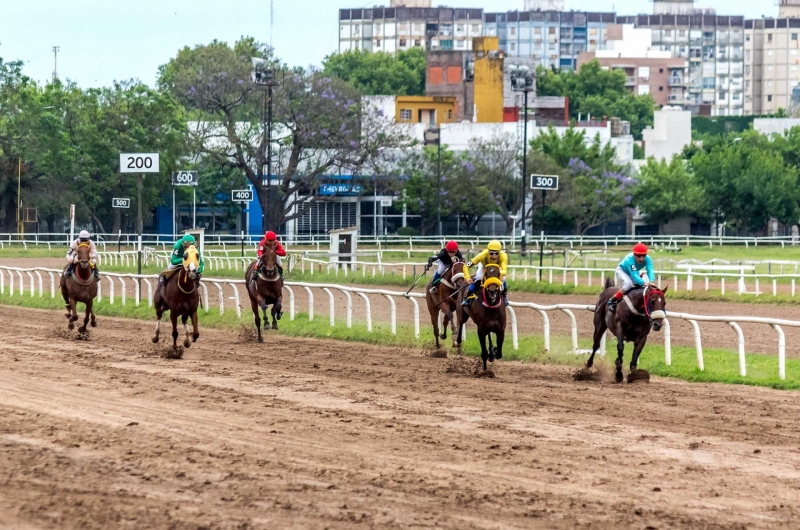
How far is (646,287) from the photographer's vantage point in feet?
49.6

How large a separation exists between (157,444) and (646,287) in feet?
23.1

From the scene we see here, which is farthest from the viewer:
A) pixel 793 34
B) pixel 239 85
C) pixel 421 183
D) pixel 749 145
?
pixel 793 34

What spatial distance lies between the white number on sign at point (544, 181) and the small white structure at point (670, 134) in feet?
198

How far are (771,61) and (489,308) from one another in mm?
176105

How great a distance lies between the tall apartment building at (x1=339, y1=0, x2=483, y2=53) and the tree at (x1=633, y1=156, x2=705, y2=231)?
10693cm

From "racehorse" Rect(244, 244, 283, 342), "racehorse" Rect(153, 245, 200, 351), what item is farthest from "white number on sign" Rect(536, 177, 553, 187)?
"racehorse" Rect(153, 245, 200, 351)

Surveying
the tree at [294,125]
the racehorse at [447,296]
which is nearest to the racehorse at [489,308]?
the racehorse at [447,296]

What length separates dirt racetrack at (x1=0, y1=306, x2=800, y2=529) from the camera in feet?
25.2

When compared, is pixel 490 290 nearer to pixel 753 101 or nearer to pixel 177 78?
pixel 177 78

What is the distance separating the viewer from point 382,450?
32.2ft

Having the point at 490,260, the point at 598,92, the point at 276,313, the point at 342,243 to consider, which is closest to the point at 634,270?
the point at 490,260

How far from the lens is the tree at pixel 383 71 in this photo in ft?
423

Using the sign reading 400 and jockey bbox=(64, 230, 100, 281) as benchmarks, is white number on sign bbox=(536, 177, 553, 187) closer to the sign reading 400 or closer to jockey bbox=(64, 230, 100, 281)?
the sign reading 400

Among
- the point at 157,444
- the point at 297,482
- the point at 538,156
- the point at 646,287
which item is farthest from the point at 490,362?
the point at 538,156
